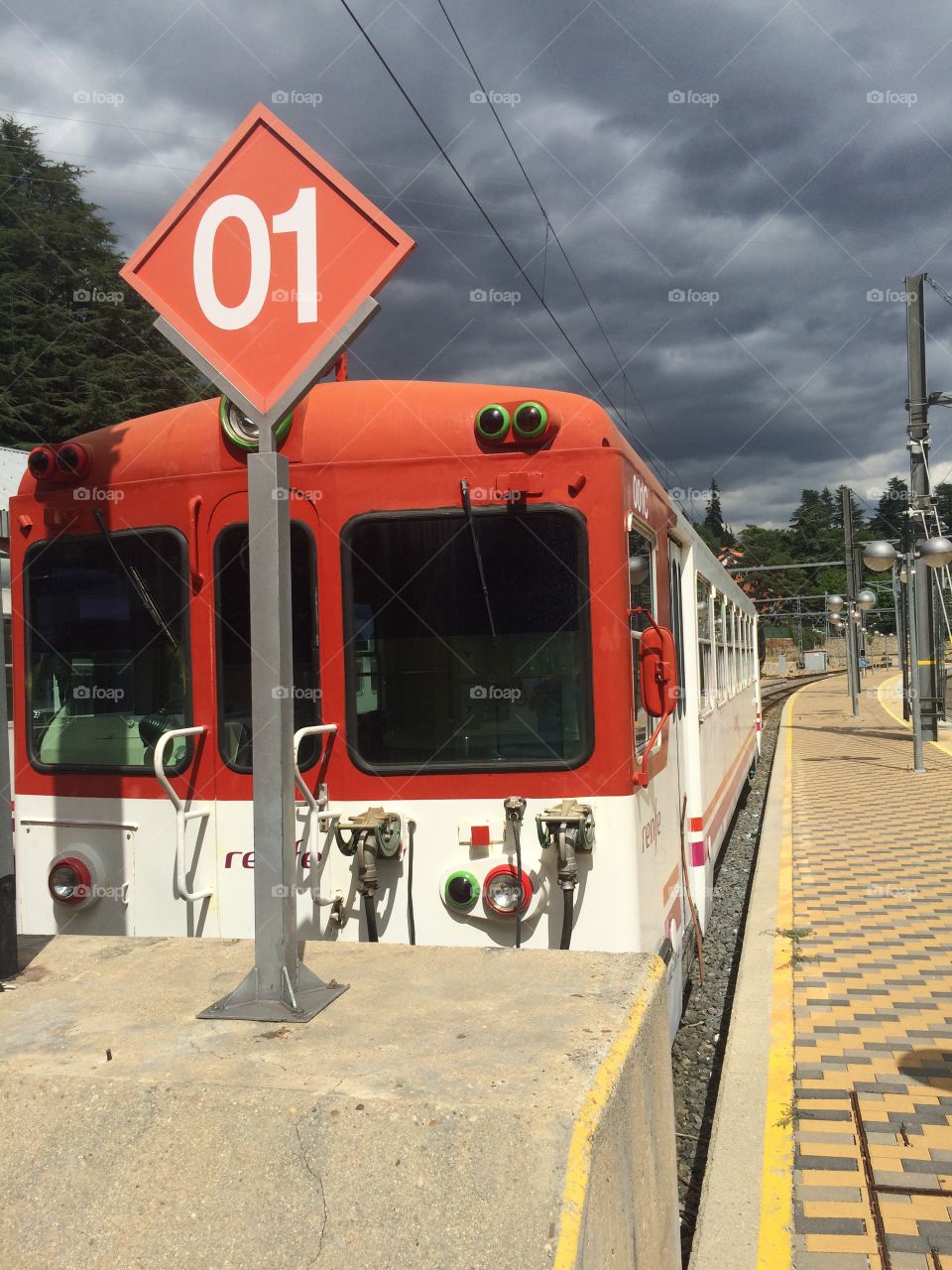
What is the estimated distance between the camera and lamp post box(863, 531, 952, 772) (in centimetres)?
1520

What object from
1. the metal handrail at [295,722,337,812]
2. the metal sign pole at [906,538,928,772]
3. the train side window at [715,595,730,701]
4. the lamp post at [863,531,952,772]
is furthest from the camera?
the metal sign pole at [906,538,928,772]

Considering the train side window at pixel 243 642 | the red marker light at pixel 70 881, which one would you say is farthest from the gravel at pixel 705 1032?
the red marker light at pixel 70 881

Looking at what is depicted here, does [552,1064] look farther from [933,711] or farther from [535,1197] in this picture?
[933,711]

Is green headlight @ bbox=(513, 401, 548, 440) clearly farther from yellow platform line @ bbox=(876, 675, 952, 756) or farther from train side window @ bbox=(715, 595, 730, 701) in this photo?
yellow platform line @ bbox=(876, 675, 952, 756)

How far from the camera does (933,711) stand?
1920 cm

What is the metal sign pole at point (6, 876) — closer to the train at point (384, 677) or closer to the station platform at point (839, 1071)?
the train at point (384, 677)

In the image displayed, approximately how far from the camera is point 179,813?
382cm

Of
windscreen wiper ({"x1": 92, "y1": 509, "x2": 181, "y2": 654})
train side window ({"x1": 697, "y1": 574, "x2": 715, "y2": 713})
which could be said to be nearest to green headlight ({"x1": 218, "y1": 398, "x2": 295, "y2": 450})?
windscreen wiper ({"x1": 92, "y1": 509, "x2": 181, "y2": 654})

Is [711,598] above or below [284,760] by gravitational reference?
above

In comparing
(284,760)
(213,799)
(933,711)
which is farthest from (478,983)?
(933,711)

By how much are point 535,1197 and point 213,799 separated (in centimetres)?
239
